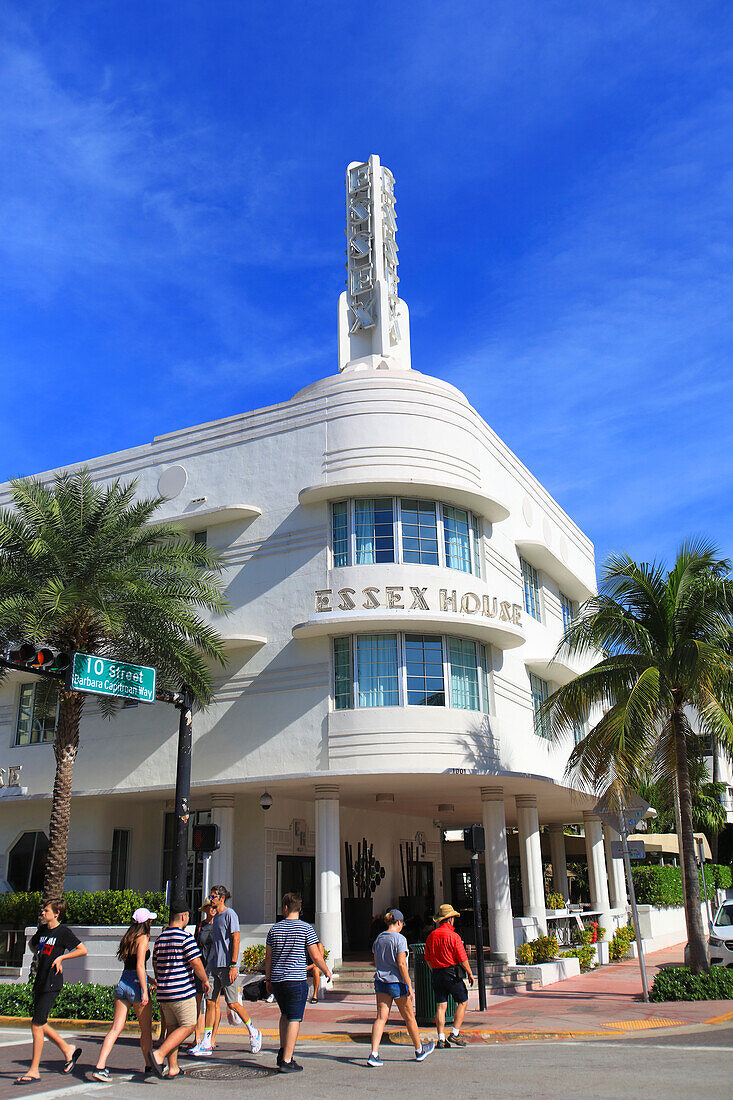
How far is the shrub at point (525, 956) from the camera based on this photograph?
66.6 feet

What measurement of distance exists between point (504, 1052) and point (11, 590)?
12.6 metres

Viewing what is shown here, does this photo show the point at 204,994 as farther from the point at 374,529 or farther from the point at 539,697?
the point at 539,697

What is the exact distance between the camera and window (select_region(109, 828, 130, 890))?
24.0 metres

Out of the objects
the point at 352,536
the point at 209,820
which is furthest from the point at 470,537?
the point at 209,820

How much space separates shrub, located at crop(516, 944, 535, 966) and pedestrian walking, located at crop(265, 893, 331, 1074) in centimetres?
1092

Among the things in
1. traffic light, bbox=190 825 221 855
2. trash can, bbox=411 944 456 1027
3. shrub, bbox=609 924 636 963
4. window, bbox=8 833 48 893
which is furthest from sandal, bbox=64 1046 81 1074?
shrub, bbox=609 924 636 963

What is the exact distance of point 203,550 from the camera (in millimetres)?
21062

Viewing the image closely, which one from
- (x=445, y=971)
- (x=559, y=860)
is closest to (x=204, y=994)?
(x=445, y=971)

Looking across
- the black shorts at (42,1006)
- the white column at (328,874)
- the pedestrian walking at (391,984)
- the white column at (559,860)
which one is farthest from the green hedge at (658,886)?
the black shorts at (42,1006)

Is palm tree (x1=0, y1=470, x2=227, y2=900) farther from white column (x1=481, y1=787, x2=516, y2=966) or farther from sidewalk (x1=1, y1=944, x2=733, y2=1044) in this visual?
white column (x1=481, y1=787, x2=516, y2=966)

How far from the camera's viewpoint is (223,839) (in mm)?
21516

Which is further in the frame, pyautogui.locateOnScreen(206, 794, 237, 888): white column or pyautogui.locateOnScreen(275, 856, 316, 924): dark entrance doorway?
pyautogui.locateOnScreen(275, 856, 316, 924): dark entrance doorway

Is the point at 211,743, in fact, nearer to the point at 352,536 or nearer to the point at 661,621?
the point at 352,536

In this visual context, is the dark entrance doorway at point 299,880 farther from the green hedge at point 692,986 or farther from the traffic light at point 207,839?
the green hedge at point 692,986
